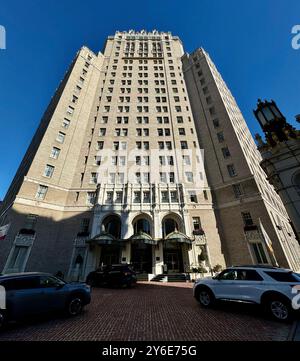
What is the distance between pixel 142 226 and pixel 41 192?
15.6 metres

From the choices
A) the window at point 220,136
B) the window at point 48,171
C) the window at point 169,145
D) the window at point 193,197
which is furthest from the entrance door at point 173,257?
the window at point 48,171

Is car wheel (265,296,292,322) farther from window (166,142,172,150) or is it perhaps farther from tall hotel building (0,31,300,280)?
window (166,142,172,150)

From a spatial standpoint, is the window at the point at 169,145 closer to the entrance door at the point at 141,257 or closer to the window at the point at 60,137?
the entrance door at the point at 141,257

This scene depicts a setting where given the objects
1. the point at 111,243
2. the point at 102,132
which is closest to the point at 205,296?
the point at 111,243

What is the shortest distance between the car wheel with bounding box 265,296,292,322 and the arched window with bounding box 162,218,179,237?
1855cm

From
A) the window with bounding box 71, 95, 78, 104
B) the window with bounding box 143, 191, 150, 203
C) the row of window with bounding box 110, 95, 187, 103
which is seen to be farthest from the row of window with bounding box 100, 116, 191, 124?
the window with bounding box 143, 191, 150, 203

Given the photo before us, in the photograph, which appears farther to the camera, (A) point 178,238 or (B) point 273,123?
(A) point 178,238

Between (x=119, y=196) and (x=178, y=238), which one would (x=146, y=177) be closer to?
(x=119, y=196)

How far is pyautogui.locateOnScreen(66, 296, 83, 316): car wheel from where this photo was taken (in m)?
7.35

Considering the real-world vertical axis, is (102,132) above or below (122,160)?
above

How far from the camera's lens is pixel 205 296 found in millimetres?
8664

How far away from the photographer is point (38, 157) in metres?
26.4

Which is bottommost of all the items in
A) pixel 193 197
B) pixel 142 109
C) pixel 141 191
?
pixel 193 197

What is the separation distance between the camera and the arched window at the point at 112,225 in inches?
996
